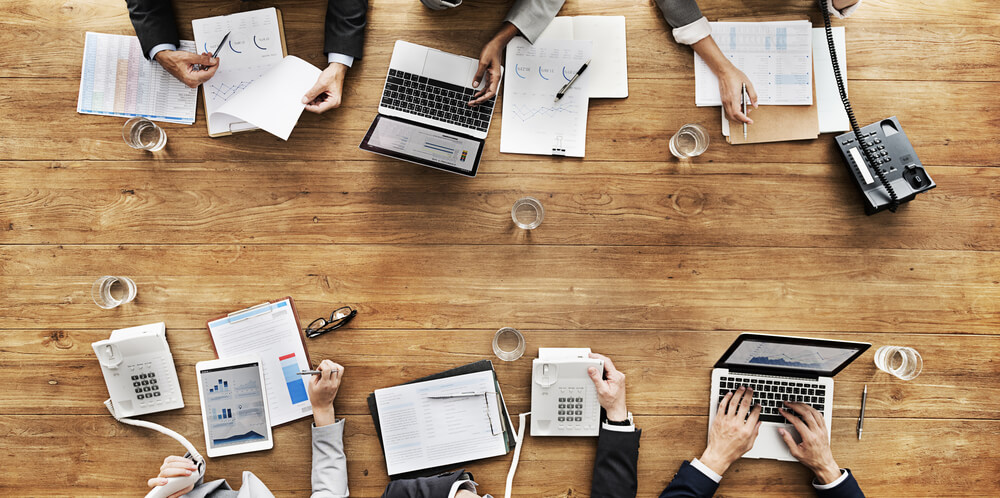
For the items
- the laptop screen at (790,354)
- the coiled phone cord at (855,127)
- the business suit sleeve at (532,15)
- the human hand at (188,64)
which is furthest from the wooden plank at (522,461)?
the business suit sleeve at (532,15)

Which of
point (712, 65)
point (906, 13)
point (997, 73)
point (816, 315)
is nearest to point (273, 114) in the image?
point (712, 65)

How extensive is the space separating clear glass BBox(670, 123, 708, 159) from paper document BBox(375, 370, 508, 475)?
0.98m

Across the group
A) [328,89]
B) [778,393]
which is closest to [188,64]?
[328,89]

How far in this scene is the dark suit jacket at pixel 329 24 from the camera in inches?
71.9

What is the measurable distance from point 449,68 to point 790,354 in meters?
1.42

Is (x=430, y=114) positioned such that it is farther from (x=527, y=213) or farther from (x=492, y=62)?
(x=527, y=213)

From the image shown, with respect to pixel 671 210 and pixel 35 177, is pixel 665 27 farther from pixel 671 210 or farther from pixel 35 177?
pixel 35 177

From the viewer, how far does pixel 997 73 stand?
1907 mm

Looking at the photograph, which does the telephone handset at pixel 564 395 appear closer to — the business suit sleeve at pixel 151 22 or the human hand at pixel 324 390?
the human hand at pixel 324 390

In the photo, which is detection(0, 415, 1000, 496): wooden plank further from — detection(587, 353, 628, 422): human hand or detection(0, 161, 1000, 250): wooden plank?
detection(0, 161, 1000, 250): wooden plank

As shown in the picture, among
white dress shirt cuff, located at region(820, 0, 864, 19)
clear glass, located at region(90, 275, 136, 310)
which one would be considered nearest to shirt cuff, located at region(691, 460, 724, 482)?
white dress shirt cuff, located at region(820, 0, 864, 19)

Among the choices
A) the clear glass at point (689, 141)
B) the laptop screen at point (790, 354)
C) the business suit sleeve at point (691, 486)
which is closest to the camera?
the laptop screen at point (790, 354)

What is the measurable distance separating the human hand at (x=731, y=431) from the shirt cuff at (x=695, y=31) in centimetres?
118

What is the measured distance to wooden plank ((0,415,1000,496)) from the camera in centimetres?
186
